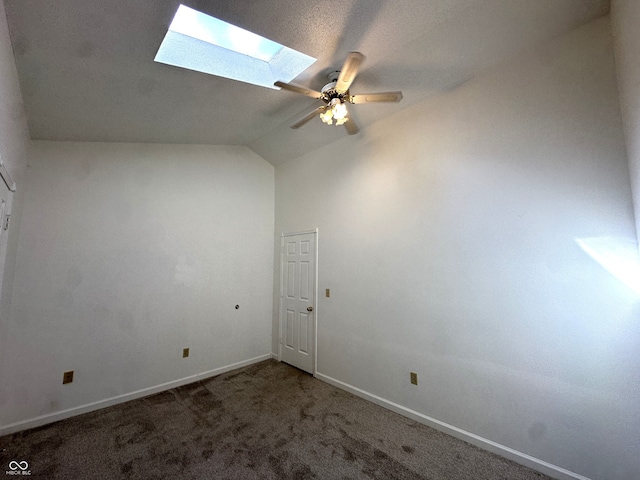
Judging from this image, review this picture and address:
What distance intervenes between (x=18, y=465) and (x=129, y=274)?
1.73 metres

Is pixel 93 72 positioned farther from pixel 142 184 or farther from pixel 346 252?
pixel 346 252

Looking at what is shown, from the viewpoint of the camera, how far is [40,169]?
273 cm

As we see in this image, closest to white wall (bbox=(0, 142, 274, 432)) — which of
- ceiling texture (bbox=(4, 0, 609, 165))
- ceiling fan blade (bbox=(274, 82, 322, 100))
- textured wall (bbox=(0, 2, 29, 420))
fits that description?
textured wall (bbox=(0, 2, 29, 420))

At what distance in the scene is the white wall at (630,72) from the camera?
146cm

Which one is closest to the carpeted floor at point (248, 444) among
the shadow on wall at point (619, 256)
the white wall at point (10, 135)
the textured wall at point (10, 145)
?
the textured wall at point (10, 145)

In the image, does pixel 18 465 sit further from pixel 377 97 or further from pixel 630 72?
pixel 630 72

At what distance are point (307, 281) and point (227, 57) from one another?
2.80 meters

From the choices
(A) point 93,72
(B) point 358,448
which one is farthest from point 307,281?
(A) point 93,72

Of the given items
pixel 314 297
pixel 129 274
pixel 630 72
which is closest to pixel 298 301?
pixel 314 297

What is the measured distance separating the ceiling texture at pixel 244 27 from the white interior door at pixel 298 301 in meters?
1.97

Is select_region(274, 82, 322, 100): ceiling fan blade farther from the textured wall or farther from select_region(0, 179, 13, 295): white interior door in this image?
select_region(0, 179, 13, 295): white interior door

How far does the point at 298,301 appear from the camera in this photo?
404 cm

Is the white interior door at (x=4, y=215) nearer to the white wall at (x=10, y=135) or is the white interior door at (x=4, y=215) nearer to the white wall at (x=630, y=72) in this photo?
the white wall at (x=10, y=135)

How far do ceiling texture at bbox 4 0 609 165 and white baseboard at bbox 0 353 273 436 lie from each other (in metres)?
2.77
